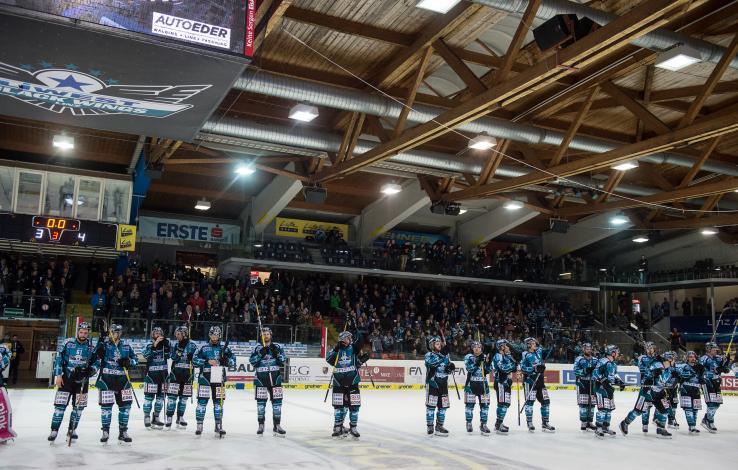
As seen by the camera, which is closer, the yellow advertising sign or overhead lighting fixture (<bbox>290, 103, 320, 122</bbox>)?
overhead lighting fixture (<bbox>290, 103, 320, 122</bbox>)

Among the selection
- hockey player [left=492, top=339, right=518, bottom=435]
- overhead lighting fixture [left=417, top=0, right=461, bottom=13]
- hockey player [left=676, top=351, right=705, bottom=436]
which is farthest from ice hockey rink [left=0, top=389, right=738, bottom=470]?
overhead lighting fixture [left=417, top=0, right=461, bottom=13]

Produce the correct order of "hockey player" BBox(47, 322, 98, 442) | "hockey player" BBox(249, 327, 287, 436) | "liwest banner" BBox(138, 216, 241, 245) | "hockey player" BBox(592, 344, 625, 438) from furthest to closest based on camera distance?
"liwest banner" BBox(138, 216, 241, 245) → "hockey player" BBox(592, 344, 625, 438) → "hockey player" BBox(249, 327, 287, 436) → "hockey player" BBox(47, 322, 98, 442)

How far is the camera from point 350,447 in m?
10.2

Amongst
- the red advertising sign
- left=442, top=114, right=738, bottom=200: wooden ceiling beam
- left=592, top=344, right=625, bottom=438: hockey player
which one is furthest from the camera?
the red advertising sign

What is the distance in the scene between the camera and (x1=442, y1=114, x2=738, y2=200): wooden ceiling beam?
46.8ft

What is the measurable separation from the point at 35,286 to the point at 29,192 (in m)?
3.52

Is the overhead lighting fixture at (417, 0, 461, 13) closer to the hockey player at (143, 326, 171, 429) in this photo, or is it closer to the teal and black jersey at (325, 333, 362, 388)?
the teal and black jersey at (325, 333, 362, 388)

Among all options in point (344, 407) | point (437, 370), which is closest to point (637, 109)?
point (437, 370)

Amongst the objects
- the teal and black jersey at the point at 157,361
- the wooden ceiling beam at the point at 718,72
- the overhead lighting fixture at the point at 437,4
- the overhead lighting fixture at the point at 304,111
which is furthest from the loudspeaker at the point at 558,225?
the teal and black jersey at the point at 157,361

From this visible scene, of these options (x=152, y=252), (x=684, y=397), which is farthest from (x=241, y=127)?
(x=152, y=252)

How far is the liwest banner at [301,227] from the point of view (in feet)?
112

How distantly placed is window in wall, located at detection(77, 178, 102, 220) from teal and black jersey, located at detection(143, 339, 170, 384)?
14346 mm

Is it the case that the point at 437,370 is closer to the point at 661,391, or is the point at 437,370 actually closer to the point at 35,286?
the point at 661,391

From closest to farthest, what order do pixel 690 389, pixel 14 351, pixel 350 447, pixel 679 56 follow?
pixel 350 447
pixel 679 56
pixel 690 389
pixel 14 351
